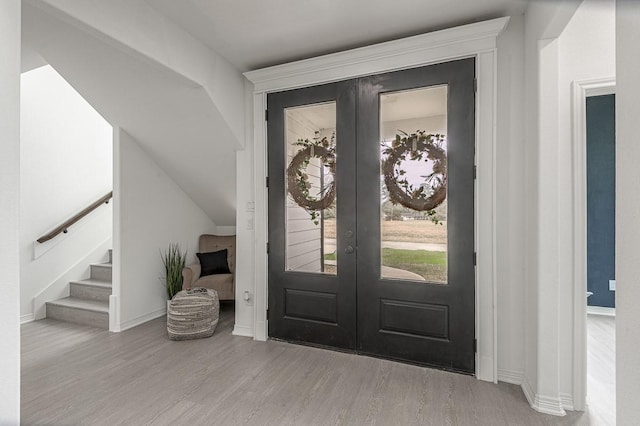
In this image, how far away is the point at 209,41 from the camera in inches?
106

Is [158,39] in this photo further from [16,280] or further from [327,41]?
[16,280]

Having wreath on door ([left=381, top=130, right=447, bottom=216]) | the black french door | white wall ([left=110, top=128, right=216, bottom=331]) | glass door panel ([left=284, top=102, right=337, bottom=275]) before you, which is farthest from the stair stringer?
wreath on door ([left=381, top=130, right=447, bottom=216])

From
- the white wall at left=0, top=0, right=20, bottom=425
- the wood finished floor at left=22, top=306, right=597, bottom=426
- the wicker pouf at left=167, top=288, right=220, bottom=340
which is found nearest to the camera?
the white wall at left=0, top=0, right=20, bottom=425

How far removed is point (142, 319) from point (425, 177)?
3.36 meters

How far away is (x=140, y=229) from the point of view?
143 inches

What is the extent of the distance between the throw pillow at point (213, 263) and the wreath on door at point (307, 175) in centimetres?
173

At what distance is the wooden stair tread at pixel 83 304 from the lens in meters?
3.53

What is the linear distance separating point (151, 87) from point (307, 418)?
2.84m

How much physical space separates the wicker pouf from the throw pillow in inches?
34.1

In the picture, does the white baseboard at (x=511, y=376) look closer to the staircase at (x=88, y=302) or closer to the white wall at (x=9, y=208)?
the white wall at (x=9, y=208)

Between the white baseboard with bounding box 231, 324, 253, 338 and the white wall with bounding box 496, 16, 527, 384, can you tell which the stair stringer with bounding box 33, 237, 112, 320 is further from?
the white wall with bounding box 496, 16, 527, 384

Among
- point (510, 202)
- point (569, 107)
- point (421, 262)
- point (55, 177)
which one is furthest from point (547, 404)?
point (55, 177)

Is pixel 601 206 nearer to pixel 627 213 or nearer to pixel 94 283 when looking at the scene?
pixel 627 213

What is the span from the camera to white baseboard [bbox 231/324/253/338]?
3.25 meters
